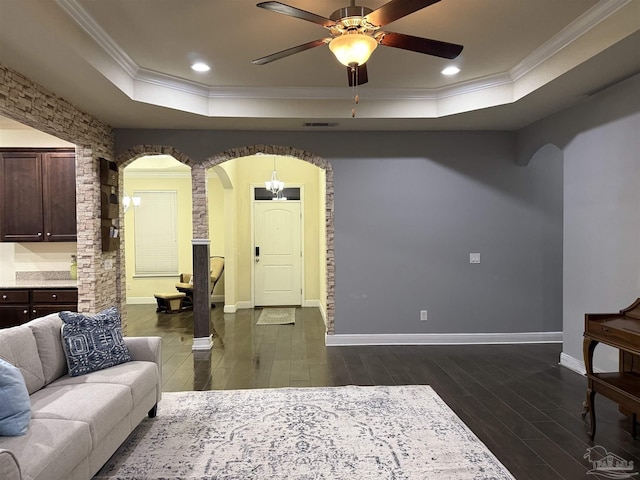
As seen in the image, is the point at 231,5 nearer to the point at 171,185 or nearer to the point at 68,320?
the point at 68,320

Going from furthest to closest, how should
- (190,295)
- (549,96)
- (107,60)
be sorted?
1. (190,295)
2. (549,96)
3. (107,60)

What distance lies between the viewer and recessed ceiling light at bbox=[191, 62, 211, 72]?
3961 mm

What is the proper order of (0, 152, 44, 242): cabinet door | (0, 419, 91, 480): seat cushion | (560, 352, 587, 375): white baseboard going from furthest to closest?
(0, 152, 44, 242): cabinet door
(560, 352, 587, 375): white baseboard
(0, 419, 91, 480): seat cushion

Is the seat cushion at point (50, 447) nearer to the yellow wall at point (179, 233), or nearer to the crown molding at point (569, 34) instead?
the crown molding at point (569, 34)

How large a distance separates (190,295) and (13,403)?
5995mm

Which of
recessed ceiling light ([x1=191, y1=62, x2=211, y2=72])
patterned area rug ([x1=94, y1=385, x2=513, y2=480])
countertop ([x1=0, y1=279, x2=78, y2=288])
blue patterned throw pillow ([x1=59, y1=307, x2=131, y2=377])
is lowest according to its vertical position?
patterned area rug ([x1=94, y1=385, x2=513, y2=480])

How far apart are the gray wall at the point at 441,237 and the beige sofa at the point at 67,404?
2922mm

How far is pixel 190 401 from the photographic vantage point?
3.67m

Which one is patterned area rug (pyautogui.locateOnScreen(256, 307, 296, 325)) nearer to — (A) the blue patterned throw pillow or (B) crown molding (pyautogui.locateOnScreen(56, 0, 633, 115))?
(B) crown molding (pyautogui.locateOnScreen(56, 0, 633, 115))

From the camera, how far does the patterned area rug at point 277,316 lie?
6.90 m

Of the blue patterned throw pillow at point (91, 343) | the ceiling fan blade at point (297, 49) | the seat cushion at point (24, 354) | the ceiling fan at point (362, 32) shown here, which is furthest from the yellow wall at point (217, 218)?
the ceiling fan at point (362, 32)

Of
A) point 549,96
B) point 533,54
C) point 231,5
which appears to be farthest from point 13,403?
point 549,96

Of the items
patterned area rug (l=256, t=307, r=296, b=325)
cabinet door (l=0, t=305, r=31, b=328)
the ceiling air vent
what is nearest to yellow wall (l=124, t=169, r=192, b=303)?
patterned area rug (l=256, t=307, r=296, b=325)

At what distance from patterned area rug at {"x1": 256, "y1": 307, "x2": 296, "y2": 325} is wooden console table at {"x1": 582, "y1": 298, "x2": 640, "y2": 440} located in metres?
4.48
